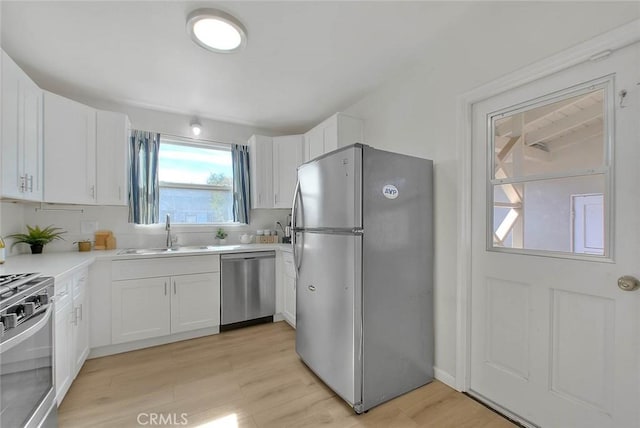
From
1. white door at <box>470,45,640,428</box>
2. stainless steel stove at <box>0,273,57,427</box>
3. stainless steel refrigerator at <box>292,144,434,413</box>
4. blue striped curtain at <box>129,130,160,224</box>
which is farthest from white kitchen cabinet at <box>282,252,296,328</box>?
stainless steel stove at <box>0,273,57,427</box>

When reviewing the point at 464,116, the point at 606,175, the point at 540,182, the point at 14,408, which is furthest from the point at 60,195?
the point at 606,175

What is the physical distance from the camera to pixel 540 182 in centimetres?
156

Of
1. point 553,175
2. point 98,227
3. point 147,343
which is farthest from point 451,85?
point 98,227

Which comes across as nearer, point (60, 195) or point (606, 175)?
point (606, 175)

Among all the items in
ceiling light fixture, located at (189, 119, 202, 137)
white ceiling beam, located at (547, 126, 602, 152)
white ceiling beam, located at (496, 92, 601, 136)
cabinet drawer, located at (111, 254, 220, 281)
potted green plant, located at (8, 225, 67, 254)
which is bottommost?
cabinet drawer, located at (111, 254, 220, 281)

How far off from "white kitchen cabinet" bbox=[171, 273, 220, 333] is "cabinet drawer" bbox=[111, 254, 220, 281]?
72mm

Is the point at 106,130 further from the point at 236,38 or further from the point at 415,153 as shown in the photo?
the point at 415,153

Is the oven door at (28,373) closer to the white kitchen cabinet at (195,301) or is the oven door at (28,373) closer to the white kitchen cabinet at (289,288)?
the white kitchen cabinet at (195,301)

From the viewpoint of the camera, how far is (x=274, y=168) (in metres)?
3.68

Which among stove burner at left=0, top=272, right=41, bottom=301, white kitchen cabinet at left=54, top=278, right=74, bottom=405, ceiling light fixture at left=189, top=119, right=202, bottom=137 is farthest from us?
ceiling light fixture at left=189, top=119, right=202, bottom=137

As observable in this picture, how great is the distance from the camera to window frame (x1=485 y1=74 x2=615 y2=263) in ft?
4.21

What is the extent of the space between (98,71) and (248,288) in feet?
8.35

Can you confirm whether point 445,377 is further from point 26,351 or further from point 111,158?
point 111,158

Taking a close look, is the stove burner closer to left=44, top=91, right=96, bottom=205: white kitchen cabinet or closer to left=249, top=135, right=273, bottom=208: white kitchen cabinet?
left=44, top=91, right=96, bottom=205: white kitchen cabinet
